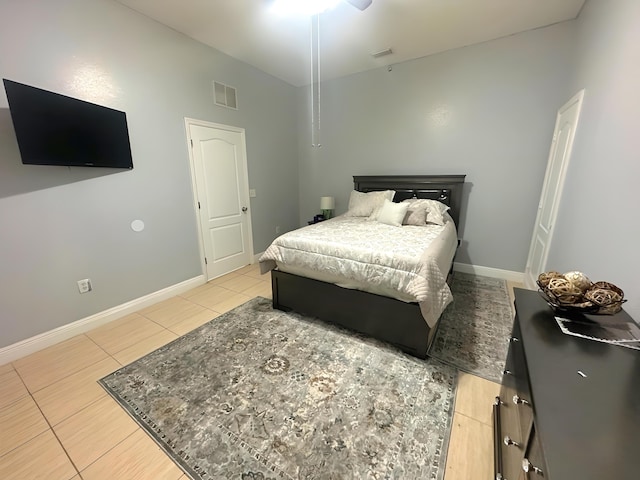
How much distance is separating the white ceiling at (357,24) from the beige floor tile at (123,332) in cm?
292

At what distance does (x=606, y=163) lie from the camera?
165 cm

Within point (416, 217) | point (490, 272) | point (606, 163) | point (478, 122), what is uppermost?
point (478, 122)

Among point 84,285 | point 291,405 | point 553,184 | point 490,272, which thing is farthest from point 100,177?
point 490,272

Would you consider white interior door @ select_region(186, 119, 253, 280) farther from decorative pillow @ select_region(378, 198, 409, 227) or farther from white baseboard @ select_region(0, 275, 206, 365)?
decorative pillow @ select_region(378, 198, 409, 227)

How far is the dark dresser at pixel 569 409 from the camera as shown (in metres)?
0.56

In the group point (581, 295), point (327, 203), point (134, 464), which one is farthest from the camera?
point (327, 203)

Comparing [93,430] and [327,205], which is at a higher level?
[327,205]

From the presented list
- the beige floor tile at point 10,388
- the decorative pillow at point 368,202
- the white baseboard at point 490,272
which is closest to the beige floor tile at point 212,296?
the beige floor tile at point 10,388

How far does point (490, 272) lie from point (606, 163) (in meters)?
2.14

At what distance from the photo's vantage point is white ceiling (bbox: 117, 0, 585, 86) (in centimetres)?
238

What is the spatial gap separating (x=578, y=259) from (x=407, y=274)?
122cm

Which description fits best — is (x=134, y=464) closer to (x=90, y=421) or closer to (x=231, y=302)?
(x=90, y=421)

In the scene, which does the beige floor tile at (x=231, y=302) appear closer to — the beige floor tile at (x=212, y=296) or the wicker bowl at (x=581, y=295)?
the beige floor tile at (x=212, y=296)

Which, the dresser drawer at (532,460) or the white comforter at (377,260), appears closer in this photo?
the dresser drawer at (532,460)
